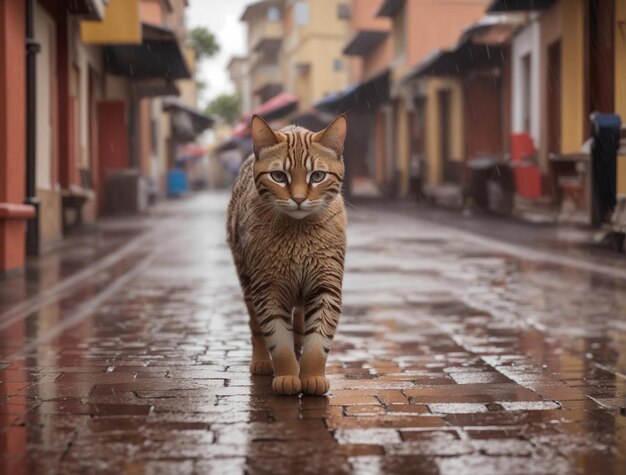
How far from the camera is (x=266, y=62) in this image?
70500 millimetres

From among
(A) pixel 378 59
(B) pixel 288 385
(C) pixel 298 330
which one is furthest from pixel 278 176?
(A) pixel 378 59

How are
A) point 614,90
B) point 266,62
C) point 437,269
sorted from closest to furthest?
point 437,269 → point 614,90 → point 266,62

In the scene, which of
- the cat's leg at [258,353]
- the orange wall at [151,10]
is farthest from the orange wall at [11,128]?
the orange wall at [151,10]

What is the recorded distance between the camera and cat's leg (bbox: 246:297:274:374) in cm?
530

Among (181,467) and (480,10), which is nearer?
(181,467)

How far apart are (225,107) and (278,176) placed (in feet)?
250

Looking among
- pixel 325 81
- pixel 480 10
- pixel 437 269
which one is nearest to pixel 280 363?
pixel 437 269

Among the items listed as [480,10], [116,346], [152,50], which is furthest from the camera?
[480,10]

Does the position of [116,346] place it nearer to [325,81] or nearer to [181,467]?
[181,467]

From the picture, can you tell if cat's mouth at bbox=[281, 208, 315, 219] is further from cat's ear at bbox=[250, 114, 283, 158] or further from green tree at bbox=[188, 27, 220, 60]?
green tree at bbox=[188, 27, 220, 60]

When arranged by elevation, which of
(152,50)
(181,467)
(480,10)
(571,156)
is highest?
(480,10)

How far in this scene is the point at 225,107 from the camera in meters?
80.0

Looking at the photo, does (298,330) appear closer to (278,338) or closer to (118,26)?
(278,338)

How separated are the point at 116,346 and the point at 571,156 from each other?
11781 millimetres
